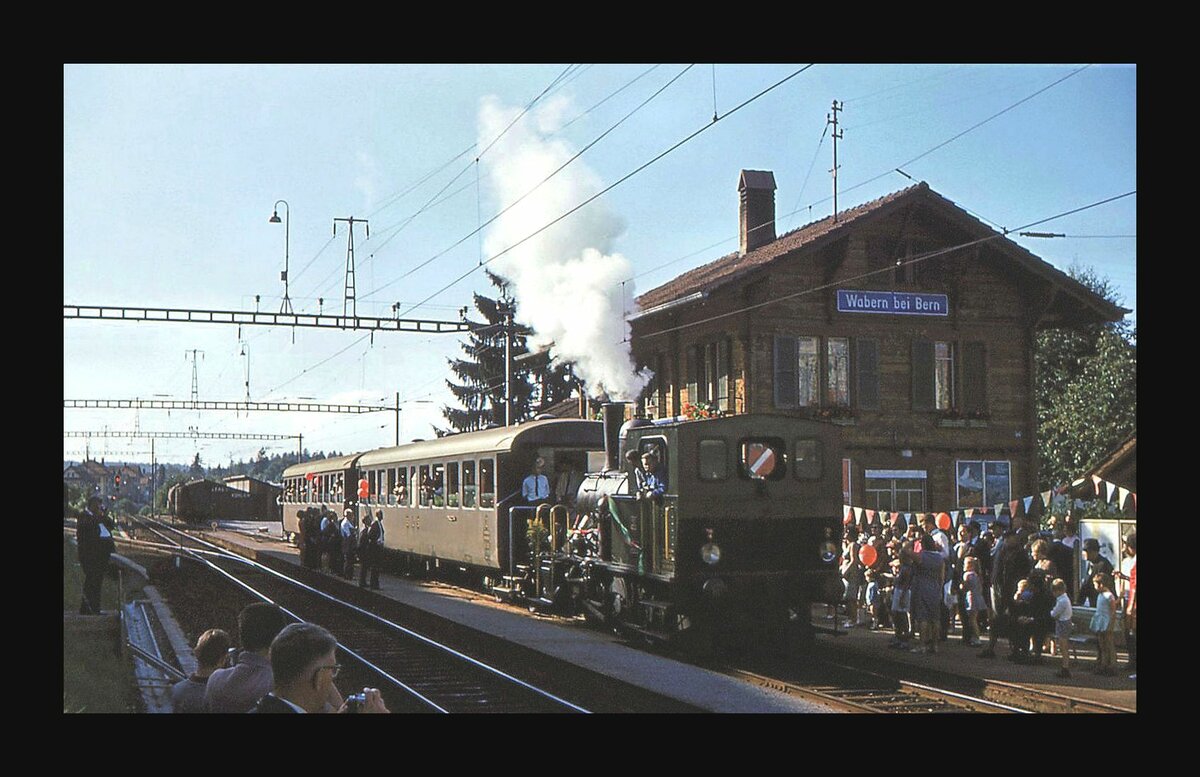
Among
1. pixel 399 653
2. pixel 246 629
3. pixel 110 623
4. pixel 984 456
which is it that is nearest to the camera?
pixel 246 629

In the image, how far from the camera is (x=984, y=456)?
58.7 ft

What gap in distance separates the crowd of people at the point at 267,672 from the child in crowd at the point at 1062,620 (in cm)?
699

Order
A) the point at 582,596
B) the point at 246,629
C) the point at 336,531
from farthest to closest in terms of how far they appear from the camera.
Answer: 1. the point at 336,531
2. the point at 582,596
3. the point at 246,629

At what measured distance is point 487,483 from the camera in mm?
15766

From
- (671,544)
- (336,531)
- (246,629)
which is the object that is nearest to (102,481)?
(336,531)

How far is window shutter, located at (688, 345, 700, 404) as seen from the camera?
17.8 m

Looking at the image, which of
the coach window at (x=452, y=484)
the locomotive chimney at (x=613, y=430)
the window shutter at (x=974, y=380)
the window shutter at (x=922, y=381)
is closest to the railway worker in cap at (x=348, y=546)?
the coach window at (x=452, y=484)

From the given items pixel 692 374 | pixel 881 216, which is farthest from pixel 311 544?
pixel 881 216

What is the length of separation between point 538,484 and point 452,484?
2459 mm

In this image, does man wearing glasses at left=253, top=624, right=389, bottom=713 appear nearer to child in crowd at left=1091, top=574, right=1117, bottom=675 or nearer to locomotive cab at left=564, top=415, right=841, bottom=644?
locomotive cab at left=564, top=415, right=841, bottom=644

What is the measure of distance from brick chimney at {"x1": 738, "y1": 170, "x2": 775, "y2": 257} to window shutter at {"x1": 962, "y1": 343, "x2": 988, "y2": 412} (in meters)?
3.49

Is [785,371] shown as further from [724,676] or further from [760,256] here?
[724,676]
